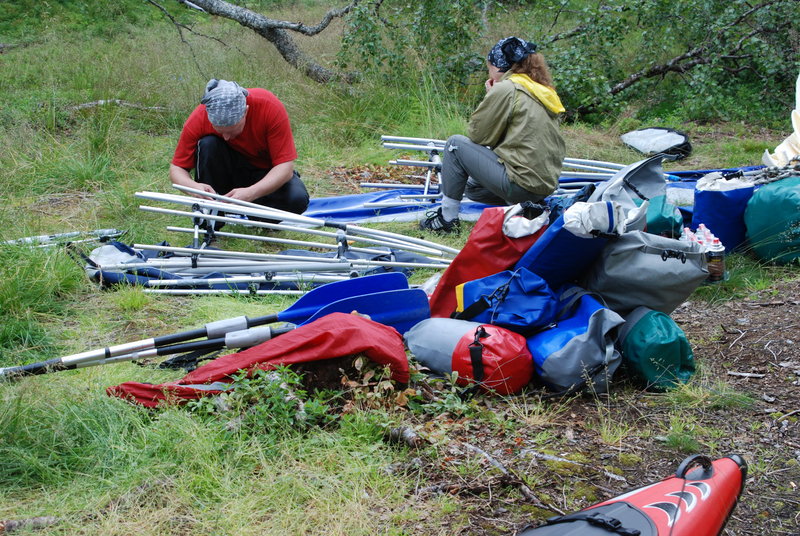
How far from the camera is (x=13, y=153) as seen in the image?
5941 millimetres

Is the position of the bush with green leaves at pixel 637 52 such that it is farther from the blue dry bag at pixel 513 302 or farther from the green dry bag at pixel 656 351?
the green dry bag at pixel 656 351

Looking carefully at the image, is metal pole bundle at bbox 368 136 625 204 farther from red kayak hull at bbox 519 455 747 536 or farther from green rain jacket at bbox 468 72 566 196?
red kayak hull at bbox 519 455 747 536

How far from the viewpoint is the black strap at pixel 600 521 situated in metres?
2.02

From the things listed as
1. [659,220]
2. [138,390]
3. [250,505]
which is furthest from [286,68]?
[250,505]

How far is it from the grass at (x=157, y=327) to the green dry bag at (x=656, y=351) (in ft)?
0.31

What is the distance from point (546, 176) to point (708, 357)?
186 centimetres

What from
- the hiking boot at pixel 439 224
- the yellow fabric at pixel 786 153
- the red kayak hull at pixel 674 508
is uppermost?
the yellow fabric at pixel 786 153

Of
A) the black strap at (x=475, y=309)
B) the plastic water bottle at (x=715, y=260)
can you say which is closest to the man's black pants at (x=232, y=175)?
the black strap at (x=475, y=309)

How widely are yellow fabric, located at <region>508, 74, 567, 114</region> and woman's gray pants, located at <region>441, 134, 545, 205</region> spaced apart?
0.50 metres

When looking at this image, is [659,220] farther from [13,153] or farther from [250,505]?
[13,153]

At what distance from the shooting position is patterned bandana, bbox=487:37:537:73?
4.88 m

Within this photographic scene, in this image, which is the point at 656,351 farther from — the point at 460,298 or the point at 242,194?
the point at 242,194

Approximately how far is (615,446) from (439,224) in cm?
283

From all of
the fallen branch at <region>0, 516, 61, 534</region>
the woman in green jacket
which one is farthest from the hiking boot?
the fallen branch at <region>0, 516, 61, 534</region>
